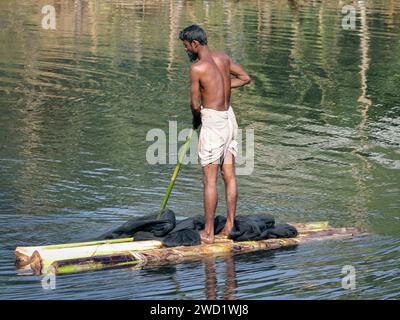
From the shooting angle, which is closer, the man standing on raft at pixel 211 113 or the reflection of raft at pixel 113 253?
the reflection of raft at pixel 113 253

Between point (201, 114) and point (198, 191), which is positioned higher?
point (201, 114)

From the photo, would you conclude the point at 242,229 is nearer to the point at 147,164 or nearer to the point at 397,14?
the point at 147,164

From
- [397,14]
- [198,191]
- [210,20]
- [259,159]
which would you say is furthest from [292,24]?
[198,191]

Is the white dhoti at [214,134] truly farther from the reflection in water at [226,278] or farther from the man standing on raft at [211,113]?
the reflection in water at [226,278]

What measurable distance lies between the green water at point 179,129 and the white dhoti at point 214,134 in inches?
41.5

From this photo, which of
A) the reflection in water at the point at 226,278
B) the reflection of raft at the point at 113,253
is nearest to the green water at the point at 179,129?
the reflection in water at the point at 226,278

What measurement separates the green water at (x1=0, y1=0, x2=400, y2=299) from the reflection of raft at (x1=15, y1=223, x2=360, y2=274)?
0.45 feet

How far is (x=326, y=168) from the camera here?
Result: 14.5m

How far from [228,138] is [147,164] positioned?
13.9ft

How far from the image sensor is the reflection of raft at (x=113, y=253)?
9461 mm
